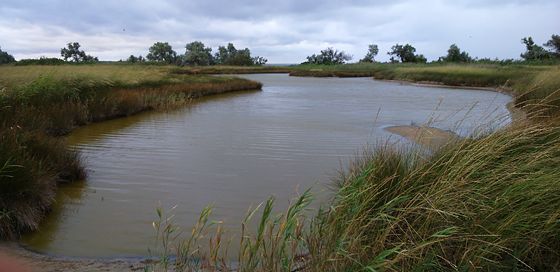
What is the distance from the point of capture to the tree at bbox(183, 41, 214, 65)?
327 feet

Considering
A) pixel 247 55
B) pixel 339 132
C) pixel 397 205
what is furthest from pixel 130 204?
pixel 247 55

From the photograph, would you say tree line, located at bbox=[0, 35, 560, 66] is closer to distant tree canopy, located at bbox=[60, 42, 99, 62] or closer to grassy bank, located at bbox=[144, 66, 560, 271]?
distant tree canopy, located at bbox=[60, 42, 99, 62]

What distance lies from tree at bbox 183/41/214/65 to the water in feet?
275

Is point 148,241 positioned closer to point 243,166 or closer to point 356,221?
point 356,221

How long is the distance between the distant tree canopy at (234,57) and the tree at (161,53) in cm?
1175

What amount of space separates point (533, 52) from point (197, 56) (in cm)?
5836

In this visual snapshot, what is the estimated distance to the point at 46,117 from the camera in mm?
12125

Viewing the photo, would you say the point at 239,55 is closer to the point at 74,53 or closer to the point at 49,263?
the point at 74,53

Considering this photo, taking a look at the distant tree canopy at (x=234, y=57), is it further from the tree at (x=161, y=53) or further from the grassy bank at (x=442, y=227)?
the grassy bank at (x=442, y=227)

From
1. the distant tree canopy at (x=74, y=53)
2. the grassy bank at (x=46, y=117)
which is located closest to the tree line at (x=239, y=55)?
the distant tree canopy at (x=74, y=53)

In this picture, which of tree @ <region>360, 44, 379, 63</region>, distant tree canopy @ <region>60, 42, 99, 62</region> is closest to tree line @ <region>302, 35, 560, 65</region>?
tree @ <region>360, 44, 379, 63</region>

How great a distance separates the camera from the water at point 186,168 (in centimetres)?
550

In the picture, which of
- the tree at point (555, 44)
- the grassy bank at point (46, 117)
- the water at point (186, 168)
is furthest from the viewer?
the tree at point (555, 44)

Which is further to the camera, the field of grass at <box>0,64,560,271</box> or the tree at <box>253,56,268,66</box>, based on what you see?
the tree at <box>253,56,268,66</box>
